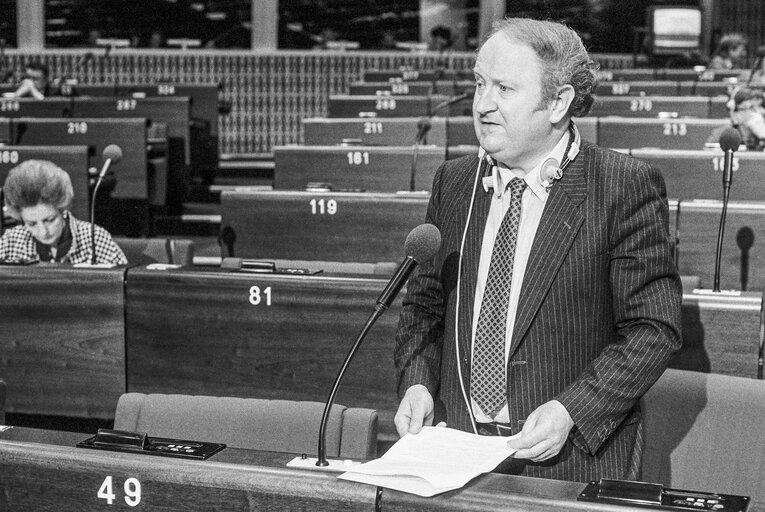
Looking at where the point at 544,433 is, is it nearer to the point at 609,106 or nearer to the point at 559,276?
the point at 559,276

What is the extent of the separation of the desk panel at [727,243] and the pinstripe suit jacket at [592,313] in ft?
6.86

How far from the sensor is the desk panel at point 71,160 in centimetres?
590

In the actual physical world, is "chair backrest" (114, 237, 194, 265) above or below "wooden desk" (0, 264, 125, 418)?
above

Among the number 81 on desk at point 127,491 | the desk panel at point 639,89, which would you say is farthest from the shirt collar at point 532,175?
the desk panel at point 639,89

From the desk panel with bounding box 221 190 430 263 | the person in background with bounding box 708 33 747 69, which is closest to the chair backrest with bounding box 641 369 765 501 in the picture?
the desk panel with bounding box 221 190 430 263

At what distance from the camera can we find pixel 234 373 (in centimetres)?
338

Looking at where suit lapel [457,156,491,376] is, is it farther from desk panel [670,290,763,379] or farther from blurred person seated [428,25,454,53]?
blurred person seated [428,25,454,53]

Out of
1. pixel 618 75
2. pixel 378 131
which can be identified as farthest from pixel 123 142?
pixel 618 75

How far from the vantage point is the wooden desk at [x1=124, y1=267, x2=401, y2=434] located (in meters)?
3.27

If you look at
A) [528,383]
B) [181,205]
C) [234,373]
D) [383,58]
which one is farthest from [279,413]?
[383,58]

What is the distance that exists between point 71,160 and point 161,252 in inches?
74.8

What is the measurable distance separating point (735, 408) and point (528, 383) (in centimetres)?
62

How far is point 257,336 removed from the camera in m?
3.34

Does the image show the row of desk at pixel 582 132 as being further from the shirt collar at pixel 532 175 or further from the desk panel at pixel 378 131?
the shirt collar at pixel 532 175
